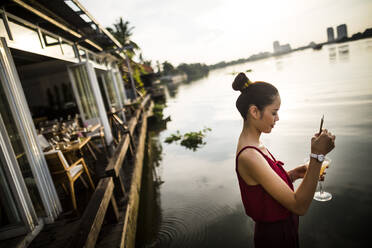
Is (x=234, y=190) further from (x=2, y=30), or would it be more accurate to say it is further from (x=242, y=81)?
(x=2, y=30)

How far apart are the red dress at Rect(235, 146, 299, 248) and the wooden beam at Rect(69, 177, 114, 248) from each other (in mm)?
1410

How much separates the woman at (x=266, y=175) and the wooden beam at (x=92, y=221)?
145 centimetres

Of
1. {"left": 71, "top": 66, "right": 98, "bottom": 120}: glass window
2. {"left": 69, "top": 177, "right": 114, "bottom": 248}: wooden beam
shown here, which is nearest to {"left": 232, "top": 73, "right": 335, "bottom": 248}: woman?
{"left": 69, "top": 177, "right": 114, "bottom": 248}: wooden beam

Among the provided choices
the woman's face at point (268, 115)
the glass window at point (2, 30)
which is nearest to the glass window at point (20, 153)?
the glass window at point (2, 30)

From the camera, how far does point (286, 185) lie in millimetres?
1207

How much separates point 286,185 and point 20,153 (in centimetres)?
330

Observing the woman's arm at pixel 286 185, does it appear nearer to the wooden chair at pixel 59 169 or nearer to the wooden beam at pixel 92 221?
the wooden beam at pixel 92 221

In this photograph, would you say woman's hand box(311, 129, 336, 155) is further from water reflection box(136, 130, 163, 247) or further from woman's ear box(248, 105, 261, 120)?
water reflection box(136, 130, 163, 247)

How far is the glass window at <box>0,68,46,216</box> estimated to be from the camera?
281 centimetres

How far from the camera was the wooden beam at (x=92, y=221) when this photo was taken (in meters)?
1.89

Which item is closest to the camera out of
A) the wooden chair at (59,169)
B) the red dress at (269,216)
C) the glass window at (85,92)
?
the red dress at (269,216)

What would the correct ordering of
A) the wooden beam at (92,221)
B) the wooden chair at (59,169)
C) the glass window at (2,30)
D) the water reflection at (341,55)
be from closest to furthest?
the wooden beam at (92,221) < the glass window at (2,30) < the wooden chair at (59,169) < the water reflection at (341,55)

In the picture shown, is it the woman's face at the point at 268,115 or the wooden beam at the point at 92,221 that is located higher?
the woman's face at the point at 268,115

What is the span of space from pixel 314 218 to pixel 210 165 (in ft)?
10.8
